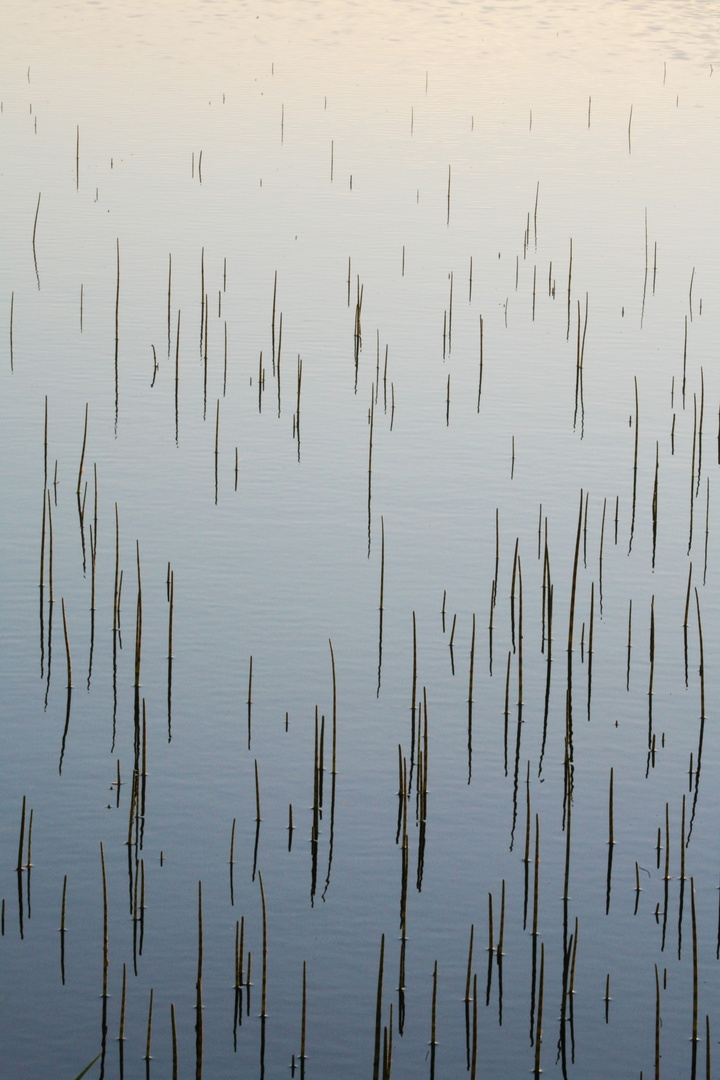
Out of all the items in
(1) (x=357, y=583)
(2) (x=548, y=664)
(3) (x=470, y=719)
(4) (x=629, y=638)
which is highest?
(1) (x=357, y=583)

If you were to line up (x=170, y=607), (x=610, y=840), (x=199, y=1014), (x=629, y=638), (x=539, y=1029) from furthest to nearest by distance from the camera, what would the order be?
(x=629, y=638), (x=170, y=607), (x=610, y=840), (x=199, y=1014), (x=539, y=1029)

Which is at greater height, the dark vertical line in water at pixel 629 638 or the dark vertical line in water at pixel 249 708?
the dark vertical line in water at pixel 629 638

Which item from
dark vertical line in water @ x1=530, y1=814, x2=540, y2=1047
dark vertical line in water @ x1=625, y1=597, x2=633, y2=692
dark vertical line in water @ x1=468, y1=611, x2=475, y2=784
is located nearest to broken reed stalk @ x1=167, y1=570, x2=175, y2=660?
dark vertical line in water @ x1=468, y1=611, x2=475, y2=784

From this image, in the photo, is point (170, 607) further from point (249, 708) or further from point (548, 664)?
point (548, 664)

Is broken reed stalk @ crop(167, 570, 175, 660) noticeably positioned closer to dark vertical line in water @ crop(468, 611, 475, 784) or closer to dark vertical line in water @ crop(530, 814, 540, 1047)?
dark vertical line in water @ crop(468, 611, 475, 784)

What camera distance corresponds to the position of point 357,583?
905cm

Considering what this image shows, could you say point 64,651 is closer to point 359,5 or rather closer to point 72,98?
point 72,98

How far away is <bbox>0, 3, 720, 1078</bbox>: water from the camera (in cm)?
591

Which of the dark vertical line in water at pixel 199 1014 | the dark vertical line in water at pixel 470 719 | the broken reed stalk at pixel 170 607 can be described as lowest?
the dark vertical line in water at pixel 199 1014

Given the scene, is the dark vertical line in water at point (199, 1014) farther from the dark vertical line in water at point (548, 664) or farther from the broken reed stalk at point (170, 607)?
the broken reed stalk at point (170, 607)

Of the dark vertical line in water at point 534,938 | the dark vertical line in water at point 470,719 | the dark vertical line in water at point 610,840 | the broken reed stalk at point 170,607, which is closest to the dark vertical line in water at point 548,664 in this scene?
the dark vertical line in water at point 470,719

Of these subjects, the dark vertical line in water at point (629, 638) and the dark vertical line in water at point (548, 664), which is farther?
the dark vertical line in water at point (629, 638)

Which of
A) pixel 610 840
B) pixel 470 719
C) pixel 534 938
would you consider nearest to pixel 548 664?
pixel 470 719

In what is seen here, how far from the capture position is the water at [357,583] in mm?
5914
